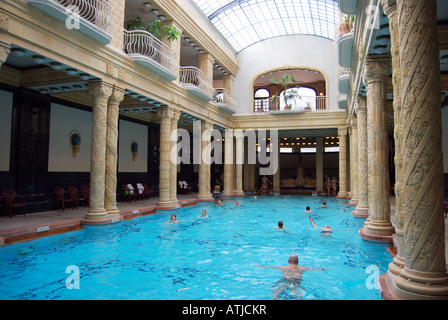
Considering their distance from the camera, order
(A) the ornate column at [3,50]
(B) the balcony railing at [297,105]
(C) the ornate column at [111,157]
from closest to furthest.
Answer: (A) the ornate column at [3,50] < (C) the ornate column at [111,157] < (B) the balcony railing at [297,105]

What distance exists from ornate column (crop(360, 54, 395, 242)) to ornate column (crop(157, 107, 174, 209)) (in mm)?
8894

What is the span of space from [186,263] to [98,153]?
5.47 m

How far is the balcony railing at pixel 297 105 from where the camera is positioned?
21714mm

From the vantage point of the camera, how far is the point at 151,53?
1362 cm

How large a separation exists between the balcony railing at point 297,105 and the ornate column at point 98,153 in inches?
533

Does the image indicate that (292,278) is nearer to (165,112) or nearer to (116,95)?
(116,95)

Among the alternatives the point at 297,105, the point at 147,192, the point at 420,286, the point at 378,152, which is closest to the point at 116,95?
the point at 147,192

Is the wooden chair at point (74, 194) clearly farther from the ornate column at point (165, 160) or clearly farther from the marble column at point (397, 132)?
the marble column at point (397, 132)

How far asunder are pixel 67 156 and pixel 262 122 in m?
13.4

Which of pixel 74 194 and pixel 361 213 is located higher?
pixel 74 194

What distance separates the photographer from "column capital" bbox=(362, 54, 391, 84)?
723cm

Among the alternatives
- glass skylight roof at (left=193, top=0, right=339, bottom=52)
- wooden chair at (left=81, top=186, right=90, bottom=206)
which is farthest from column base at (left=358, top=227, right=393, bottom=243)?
glass skylight roof at (left=193, top=0, right=339, bottom=52)

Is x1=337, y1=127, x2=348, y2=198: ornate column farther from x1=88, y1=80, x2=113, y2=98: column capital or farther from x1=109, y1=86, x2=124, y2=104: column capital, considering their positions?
x1=88, y1=80, x2=113, y2=98: column capital

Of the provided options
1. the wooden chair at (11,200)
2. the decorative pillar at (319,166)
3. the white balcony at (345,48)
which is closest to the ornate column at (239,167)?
the decorative pillar at (319,166)
